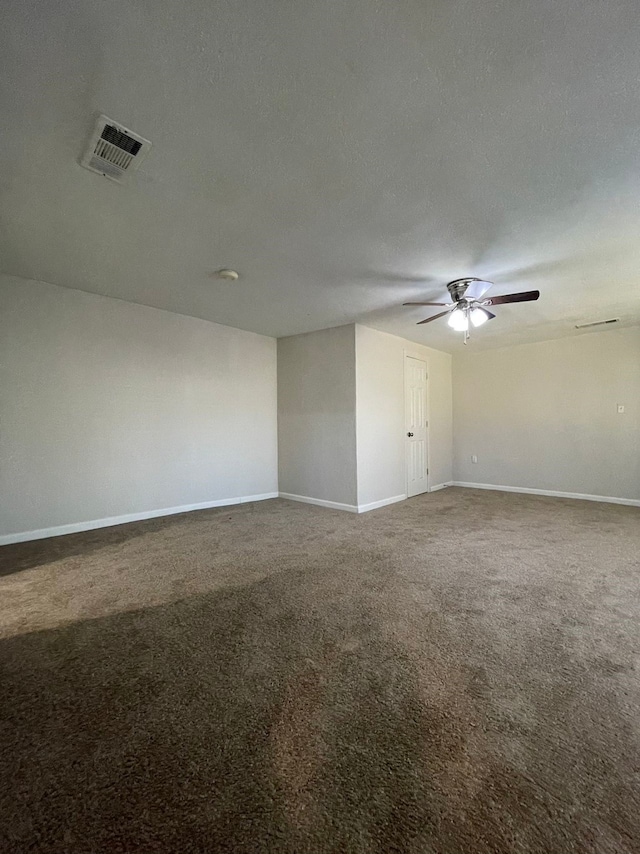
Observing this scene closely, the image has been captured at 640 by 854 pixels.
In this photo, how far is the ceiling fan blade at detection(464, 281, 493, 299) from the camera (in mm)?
3379

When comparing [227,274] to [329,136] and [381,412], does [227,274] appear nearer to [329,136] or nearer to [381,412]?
[329,136]

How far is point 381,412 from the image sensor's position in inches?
200

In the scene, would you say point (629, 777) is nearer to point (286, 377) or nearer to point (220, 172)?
point (220, 172)

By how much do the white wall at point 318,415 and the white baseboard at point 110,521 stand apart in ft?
2.88

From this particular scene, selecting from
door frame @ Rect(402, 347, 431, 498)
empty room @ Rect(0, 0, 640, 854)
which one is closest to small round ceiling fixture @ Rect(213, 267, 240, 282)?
empty room @ Rect(0, 0, 640, 854)

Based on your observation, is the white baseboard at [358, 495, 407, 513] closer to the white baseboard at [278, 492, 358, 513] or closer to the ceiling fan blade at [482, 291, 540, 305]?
the white baseboard at [278, 492, 358, 513]

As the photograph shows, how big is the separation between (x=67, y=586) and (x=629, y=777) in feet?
10.1

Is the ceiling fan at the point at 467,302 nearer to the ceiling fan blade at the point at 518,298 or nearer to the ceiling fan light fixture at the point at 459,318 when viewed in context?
the ceiling fan light fixture at the point at 459,318

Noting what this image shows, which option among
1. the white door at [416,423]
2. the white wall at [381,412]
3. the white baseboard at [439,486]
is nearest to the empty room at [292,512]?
the white wall at [381,412]

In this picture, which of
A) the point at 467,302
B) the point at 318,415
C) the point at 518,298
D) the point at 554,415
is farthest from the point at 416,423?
the point at 518,298

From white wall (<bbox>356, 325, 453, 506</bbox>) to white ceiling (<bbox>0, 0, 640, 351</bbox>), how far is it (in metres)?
1.71

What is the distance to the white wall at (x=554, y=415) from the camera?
5.12 metres

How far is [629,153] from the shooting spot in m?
1.82

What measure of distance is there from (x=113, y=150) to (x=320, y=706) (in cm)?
274
